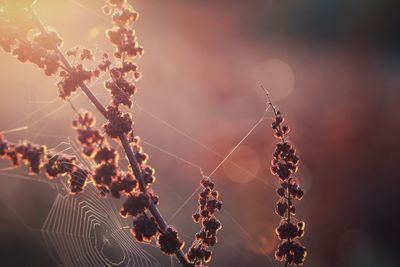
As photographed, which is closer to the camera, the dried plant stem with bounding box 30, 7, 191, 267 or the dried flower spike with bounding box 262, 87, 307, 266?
the dried plant stem with bounding box 30, 7, 191, 267

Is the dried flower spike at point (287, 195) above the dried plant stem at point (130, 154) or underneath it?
above

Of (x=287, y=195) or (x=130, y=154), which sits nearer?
(x=130, y=154)

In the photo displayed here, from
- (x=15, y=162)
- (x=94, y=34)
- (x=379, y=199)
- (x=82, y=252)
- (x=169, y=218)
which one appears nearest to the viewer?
(x=15, y=162)

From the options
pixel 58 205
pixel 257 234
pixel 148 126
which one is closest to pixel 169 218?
pixel 257 234

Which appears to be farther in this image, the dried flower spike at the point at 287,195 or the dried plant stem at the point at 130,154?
the dried flower spike at the point at 287,195

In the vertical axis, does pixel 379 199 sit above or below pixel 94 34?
above

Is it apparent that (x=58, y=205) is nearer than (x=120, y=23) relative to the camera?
No

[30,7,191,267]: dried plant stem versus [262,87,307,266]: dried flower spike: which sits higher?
[262,87,307,266]: dried flower spike

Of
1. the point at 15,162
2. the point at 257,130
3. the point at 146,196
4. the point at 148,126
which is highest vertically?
the point at 257,130

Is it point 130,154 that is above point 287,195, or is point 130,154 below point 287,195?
below

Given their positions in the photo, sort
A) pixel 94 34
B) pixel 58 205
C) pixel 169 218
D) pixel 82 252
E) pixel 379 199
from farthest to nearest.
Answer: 1. pixel 379 199
2. pixel 169 218
3. pixel 94 34
4. pixel 82 252
5. pixel 58 205

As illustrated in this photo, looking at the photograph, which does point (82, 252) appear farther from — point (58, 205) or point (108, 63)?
point (108, 63)
